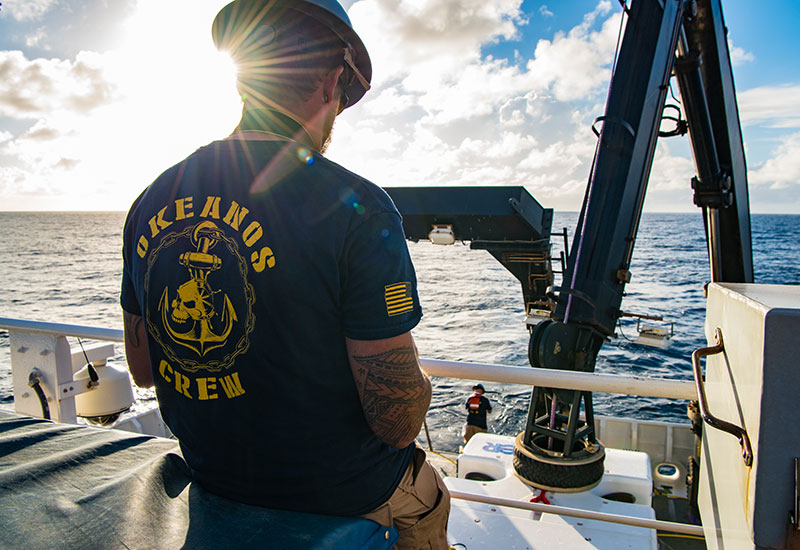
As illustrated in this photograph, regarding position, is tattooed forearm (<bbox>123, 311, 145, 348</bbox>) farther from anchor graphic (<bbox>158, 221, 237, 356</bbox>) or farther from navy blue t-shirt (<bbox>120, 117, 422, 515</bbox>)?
anchor graphic (<bbox>158, 221, 237, 356</bbox>)

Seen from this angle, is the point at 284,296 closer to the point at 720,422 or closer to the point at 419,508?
the point at 419,508

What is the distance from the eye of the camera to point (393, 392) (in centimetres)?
139

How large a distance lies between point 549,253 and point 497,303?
94.3 feet

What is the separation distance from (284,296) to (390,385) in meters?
0.36

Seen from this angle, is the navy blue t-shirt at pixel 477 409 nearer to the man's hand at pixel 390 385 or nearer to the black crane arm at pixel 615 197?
the black crane arm at pixel 615 197

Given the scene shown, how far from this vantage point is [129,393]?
4.57 metres

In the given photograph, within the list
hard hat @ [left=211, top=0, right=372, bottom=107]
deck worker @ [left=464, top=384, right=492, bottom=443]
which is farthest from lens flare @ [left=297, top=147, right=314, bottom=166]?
deck worker @ [left=464, top=384, right=492, bottom=443]

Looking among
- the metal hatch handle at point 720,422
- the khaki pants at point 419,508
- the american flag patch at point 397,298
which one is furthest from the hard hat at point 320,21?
the metal hatch handle at point 720,422

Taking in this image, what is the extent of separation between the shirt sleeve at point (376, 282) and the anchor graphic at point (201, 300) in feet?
0.99

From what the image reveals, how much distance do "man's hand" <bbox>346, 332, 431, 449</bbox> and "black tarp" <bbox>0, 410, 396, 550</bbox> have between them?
257 millimetres

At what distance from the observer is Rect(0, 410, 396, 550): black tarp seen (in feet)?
4.23

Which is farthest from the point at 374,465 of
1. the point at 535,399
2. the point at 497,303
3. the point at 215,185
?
the point at 497,303

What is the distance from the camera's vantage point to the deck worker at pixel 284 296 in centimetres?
130

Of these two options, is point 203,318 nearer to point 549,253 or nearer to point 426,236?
point 426,236
